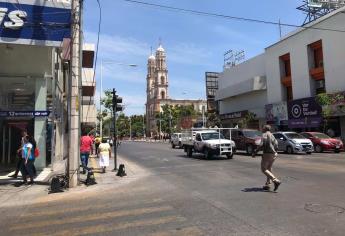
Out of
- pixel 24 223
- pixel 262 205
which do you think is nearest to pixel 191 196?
pixel 262 205

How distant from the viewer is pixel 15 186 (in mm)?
13930

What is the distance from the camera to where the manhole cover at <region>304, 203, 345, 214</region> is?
8219 millimetres

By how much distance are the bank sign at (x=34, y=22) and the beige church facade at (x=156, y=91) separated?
402ft

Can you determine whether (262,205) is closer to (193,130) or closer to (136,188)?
(136,188)

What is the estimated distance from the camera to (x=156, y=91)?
14988 centimetres

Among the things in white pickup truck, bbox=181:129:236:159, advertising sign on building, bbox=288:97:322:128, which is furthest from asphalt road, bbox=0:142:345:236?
advertising sign on building, bbox=288:97:322:128

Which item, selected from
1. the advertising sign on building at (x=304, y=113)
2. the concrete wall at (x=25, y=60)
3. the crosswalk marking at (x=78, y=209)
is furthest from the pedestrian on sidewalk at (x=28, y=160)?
the advertising sign on building at (x=304, y=113)

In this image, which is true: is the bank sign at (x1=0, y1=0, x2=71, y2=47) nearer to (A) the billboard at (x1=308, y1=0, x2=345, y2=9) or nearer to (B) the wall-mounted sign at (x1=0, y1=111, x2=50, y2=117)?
(B) the wall-mounted sign at (x1=0, y1=111, x2=50, y2=117)

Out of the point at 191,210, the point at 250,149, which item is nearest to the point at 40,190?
the point at 191,210

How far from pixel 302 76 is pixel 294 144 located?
16126 millimetres

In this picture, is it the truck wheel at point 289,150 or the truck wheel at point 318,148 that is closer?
the truck wheel at point 289,150

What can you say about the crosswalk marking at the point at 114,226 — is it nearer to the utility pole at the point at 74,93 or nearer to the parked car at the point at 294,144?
the utility pole at the point at 74,93

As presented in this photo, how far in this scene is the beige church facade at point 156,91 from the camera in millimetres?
147000

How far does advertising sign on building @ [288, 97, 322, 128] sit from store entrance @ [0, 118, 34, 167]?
2830cm
